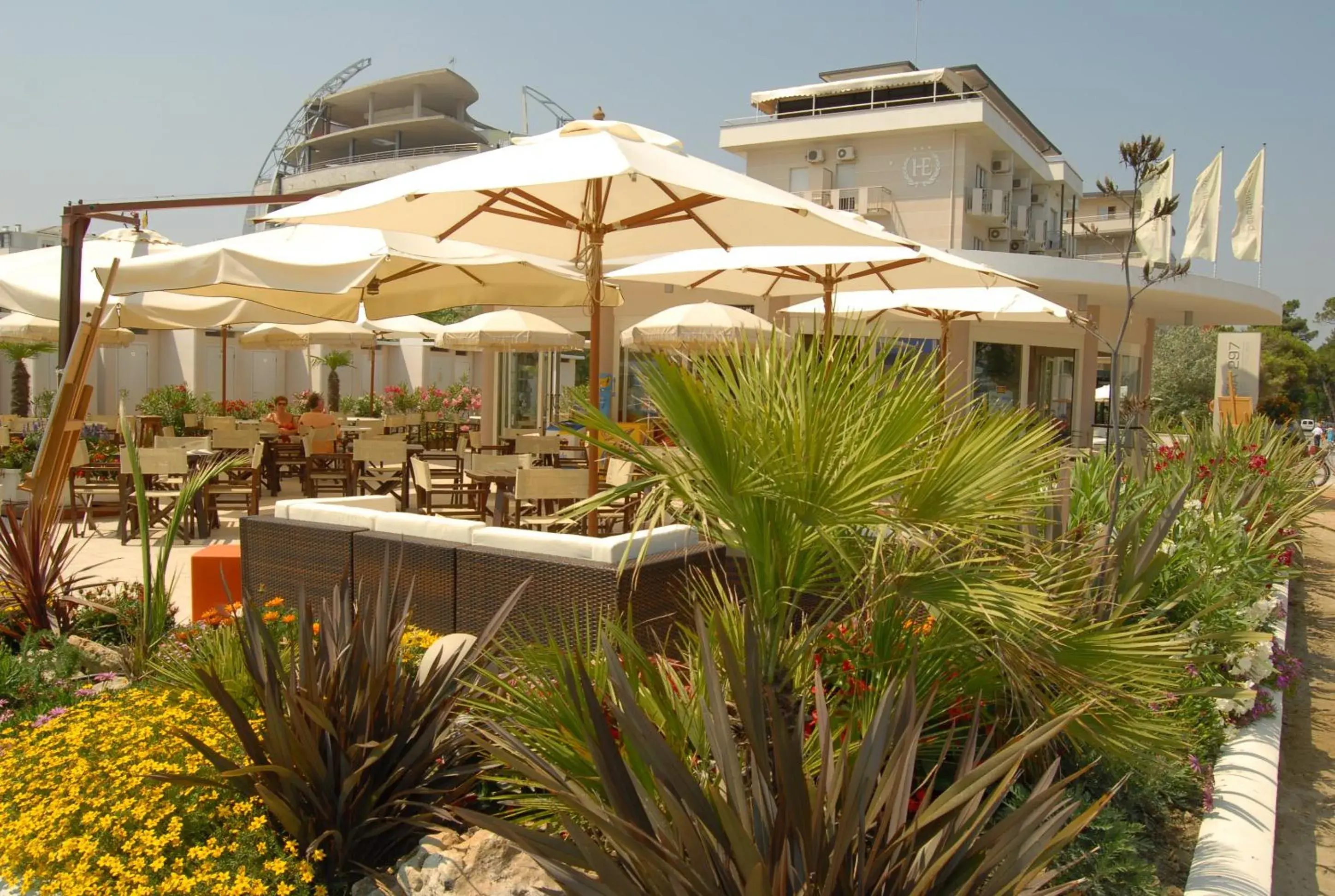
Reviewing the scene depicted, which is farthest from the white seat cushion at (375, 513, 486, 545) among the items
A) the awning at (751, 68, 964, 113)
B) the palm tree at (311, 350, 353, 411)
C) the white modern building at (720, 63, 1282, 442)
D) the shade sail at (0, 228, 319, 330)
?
the awning at (751, 68, 964, 113)

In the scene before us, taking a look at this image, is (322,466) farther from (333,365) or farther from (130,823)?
(333,365)

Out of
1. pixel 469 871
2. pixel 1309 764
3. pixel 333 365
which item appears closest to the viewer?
pixel 469 871

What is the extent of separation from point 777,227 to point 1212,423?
23.3ft

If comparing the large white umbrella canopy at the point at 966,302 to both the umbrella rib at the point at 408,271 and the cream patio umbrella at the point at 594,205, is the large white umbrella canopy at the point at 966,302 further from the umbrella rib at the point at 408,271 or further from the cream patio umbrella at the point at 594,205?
the umbrella rib at the point at 408,271

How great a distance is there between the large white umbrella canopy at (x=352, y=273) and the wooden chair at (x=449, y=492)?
125cm

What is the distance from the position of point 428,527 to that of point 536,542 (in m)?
0.69

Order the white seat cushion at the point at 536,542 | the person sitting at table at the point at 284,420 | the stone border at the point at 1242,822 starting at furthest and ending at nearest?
the person sitting at table at the point at 284,420 → the white seat cushion at the point at 536,542 → the stone border at the point at 1242,822

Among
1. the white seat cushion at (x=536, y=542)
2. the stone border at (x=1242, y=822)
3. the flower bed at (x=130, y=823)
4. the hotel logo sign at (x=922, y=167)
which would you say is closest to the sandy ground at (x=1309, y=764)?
the stone border at (x=1242, y=822)

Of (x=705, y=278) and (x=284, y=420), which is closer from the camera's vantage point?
(x=705, y=278)

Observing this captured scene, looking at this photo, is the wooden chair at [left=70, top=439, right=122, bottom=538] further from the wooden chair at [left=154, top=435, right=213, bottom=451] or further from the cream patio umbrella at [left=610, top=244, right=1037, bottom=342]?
the cream patio umbrella at [left=610, top=244, right=1037, bottom=342]

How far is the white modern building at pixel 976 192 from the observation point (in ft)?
69.1

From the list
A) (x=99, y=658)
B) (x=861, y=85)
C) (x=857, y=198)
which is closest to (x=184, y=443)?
(x=99, y=658)

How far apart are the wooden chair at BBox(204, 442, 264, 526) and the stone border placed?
687cm

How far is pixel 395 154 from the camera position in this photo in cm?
8200
